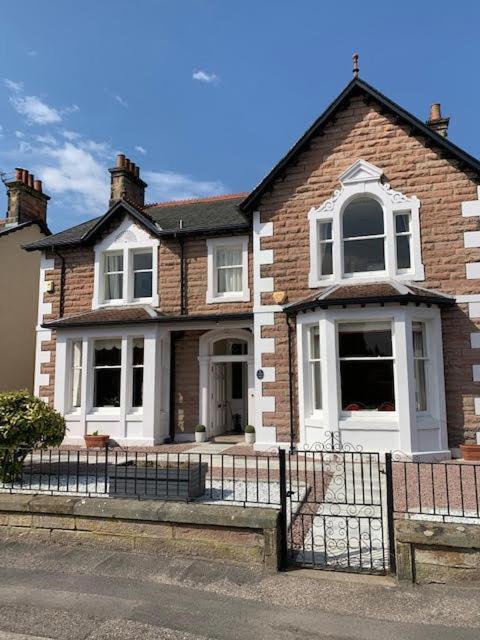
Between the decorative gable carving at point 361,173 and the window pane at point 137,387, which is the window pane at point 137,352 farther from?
the decorative gable carving at point 361,173

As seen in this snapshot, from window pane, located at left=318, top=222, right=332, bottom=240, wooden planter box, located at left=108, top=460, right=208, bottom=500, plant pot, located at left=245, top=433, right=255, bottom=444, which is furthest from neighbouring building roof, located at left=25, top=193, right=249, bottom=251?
wooden planter box, located at left=108, top=460, right=208, bottom=500

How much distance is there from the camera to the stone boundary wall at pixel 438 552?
15.4ft

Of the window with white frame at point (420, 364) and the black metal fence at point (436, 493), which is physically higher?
the window with white frame at point (420, 364)

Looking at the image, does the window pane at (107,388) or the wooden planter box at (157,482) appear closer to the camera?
the wooden planter box at (157,482)

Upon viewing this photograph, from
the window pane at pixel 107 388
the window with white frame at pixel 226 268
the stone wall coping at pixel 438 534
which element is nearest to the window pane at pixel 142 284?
the window with white frame at pixel 226 268

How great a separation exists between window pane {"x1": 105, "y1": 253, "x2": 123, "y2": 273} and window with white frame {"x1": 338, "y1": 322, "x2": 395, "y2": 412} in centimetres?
747

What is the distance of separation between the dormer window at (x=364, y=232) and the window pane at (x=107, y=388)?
6440 mm

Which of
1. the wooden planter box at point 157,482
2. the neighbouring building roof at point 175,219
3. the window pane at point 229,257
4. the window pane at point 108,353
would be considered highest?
the neighbouring building roof at point 175,219

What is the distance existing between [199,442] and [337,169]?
26.9 feet

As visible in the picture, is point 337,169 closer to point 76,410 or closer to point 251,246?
point 251,246

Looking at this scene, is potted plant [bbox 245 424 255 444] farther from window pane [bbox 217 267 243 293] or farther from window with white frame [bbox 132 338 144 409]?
window pane [bbox 217 267 243 293]

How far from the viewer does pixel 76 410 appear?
14.1m

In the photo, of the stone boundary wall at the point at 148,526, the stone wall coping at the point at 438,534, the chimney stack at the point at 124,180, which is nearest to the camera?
the stone wall coping at the point at 438,534

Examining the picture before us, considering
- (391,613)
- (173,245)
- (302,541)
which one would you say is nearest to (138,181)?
(173,245)
